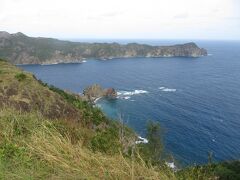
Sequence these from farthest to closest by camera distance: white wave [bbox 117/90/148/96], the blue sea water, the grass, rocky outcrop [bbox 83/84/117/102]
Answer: white wave [bbox 117/90/148/96] < rocky outcrop [bbox 83/84/117/102] < the blue sea water < the grass

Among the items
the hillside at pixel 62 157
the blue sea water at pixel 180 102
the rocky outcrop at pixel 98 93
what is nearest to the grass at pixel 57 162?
the hillside at pixel 62 157

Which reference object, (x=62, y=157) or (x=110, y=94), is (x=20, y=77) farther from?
(x=110, y=94)

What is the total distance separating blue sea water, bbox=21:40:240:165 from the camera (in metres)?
65.6

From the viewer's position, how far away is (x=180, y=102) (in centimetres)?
9856

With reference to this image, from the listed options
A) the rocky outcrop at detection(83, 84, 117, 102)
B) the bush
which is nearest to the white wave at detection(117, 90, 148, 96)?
the rocky outcrop at detection(83, 84, 117, 102)

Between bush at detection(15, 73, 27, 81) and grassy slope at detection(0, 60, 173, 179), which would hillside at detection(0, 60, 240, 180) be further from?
bush at detection(15, 73, 27, 81)

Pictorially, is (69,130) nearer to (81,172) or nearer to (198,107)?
(81,172)

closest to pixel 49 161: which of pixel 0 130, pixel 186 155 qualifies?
pixel 0 130

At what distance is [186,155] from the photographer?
60.8 metres

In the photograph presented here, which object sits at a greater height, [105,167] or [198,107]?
[105,167]

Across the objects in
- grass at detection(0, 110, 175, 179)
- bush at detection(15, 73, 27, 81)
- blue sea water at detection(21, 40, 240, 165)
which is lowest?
blue sea water at detection(21, 40, 240, 165)

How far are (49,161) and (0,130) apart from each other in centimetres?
186

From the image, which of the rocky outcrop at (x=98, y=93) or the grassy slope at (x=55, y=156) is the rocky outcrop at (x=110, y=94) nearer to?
the rocky outcrop at (x=98, y=93)

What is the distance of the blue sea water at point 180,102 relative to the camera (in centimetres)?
6562
